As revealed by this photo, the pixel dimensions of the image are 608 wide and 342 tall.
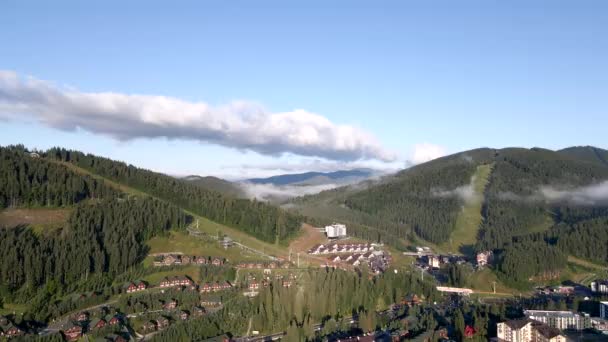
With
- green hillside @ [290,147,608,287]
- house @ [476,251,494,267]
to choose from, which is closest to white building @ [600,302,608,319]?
green hillside @ [290,147,608,287]

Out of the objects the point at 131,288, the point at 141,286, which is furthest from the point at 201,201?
the point at 131,288

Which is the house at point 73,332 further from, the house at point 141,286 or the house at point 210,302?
the house at point 210,302

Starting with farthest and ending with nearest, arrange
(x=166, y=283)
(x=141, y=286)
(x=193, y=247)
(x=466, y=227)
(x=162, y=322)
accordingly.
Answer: (x=466, y=227)
(x=193, y=247)
(x=166, y=283)
(x=141, y=286)
(x=162, y=322)

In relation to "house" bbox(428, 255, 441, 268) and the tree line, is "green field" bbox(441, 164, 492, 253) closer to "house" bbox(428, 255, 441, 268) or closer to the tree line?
"house" bbox(428, 255, 441, 268)

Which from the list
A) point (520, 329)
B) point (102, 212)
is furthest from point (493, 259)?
point (102, 212)

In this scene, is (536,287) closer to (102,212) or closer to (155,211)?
(155,211)

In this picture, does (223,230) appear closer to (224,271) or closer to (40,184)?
(224,271)

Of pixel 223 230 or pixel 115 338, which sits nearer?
pixel 115 338
